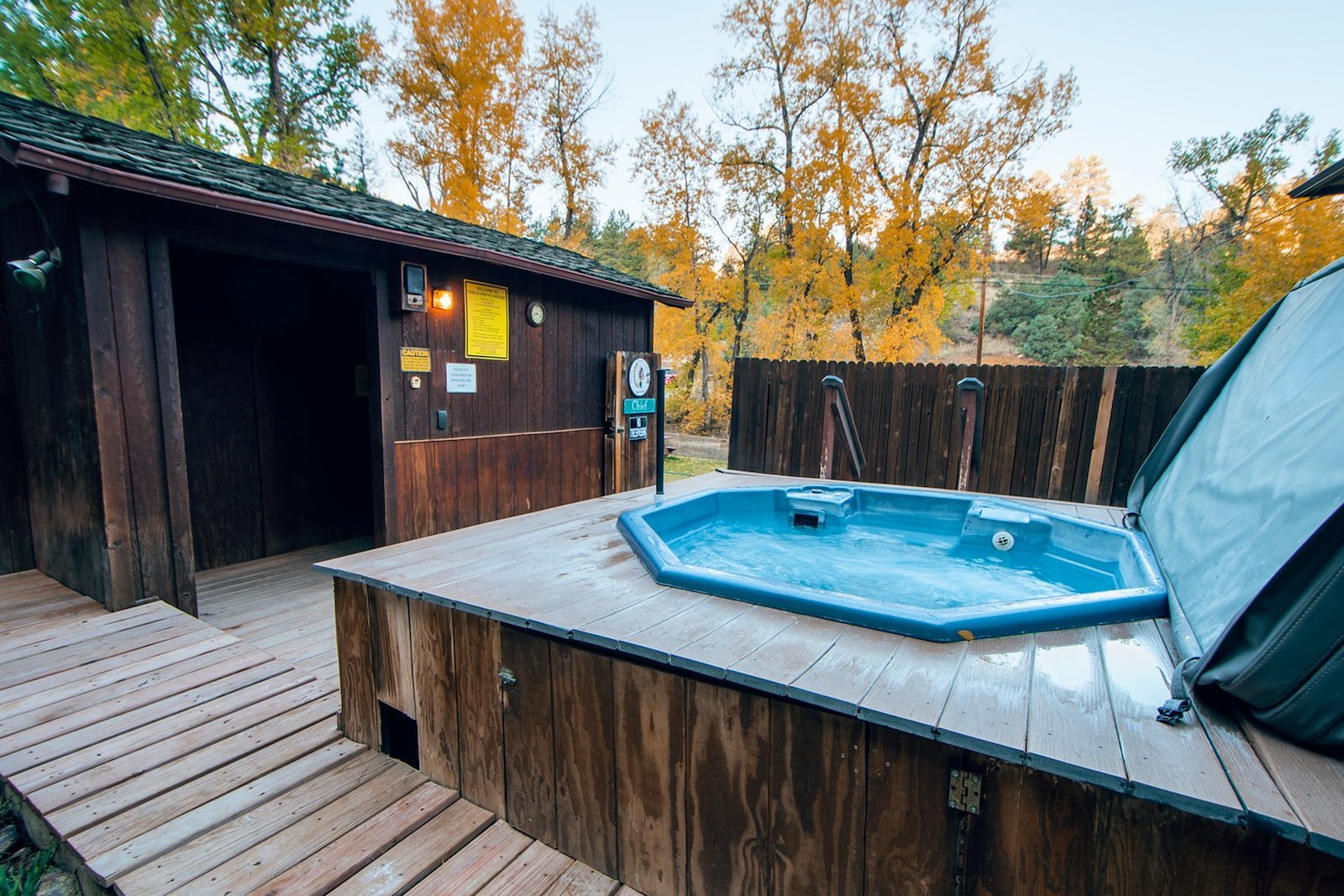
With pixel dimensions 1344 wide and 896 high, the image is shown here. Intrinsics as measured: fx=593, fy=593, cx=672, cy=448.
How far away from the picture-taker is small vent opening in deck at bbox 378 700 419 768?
194 centimetres

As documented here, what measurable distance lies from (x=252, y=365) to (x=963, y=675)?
4.48 meters

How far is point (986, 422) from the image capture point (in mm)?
5555

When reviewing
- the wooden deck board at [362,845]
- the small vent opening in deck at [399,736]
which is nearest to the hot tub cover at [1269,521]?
the wooden deck board at [362,845]

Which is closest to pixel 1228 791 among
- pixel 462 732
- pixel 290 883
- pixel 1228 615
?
pixel 1228 615

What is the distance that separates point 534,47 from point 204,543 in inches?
433

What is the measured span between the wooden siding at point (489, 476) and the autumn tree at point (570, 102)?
26.4 feet

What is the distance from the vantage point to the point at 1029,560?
10.6 feet

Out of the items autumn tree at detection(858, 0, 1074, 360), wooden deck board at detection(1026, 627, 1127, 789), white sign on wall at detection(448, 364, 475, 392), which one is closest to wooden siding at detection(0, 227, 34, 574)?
white sign on wall at detection(448, 364, 475, 392)

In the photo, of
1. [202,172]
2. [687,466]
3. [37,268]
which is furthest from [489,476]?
[687,466]

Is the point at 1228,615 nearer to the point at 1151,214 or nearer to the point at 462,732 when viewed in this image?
the point at 462,732

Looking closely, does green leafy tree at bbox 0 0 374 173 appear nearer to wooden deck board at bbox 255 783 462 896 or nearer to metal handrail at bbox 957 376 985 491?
metal handrail at bbox 957 376 985 491

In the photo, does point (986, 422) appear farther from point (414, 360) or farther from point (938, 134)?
point (938, 134)

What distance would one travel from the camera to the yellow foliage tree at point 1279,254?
894 centimetres

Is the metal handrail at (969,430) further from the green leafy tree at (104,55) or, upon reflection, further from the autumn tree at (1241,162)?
the autumn tree at (1241,162)
